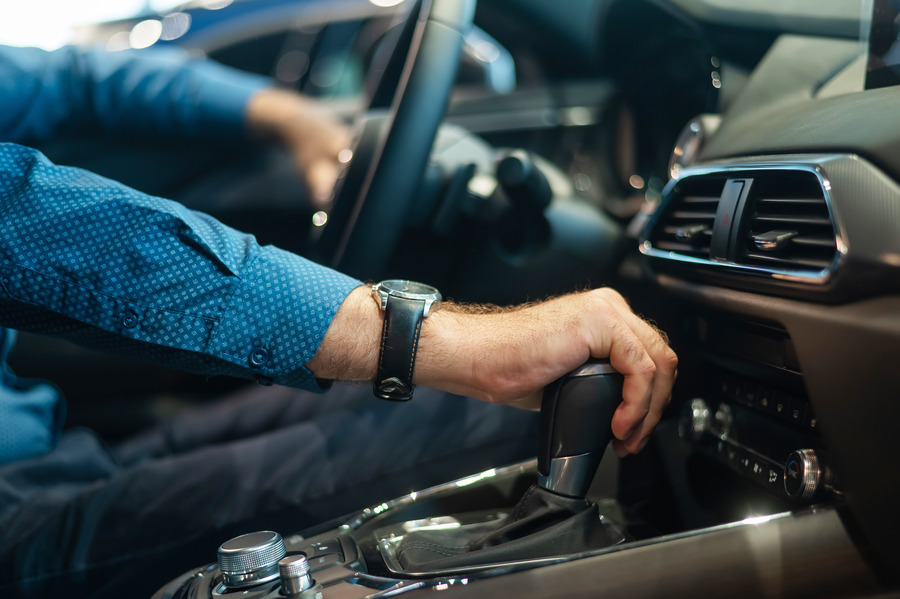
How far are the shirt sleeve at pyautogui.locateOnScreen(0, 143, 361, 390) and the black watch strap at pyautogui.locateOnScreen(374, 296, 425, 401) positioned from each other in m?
0.06

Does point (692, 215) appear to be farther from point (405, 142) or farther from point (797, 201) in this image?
point (405, 142)

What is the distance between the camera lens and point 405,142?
0.88m

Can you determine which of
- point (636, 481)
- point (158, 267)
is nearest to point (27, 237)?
point (158, 267)

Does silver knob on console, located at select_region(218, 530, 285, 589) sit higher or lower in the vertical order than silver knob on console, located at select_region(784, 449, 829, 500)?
lower

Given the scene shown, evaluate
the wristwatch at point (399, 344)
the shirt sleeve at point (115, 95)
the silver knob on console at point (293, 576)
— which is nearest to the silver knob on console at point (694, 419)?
the wristwatch at point (399, 344)

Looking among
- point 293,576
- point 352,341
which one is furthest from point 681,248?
point 293,576

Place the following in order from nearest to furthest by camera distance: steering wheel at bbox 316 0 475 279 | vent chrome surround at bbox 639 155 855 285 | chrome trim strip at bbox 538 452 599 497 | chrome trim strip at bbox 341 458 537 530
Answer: vent chrome surround at bbox 639 155 855 285, chrome trim strip at bbox 538 452 599 497, chrome trim strip at bbox 341 458 537 530, steering wheel at bbox 316 0 475 279

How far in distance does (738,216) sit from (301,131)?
0.97 m

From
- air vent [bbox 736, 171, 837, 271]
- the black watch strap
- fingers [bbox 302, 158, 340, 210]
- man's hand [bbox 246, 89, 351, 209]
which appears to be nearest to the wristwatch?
the black watch strap

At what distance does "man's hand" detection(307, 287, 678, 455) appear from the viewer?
2.12 feet

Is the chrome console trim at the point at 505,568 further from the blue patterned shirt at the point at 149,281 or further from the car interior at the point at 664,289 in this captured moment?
the blue patterned shirt at the point at 149,281

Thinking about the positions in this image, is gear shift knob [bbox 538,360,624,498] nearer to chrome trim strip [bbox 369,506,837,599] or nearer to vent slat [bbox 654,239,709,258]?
chrome trim strip [bbox 369,506,837,599]

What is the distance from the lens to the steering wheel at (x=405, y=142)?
89 centimetres


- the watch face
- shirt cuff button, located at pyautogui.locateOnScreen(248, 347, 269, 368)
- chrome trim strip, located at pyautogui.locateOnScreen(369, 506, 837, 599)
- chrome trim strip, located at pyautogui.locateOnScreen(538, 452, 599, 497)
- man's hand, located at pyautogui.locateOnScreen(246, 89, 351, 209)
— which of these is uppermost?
man's hand, located at pyautogui.locateOnScreen(246, 89, 351, 209)
